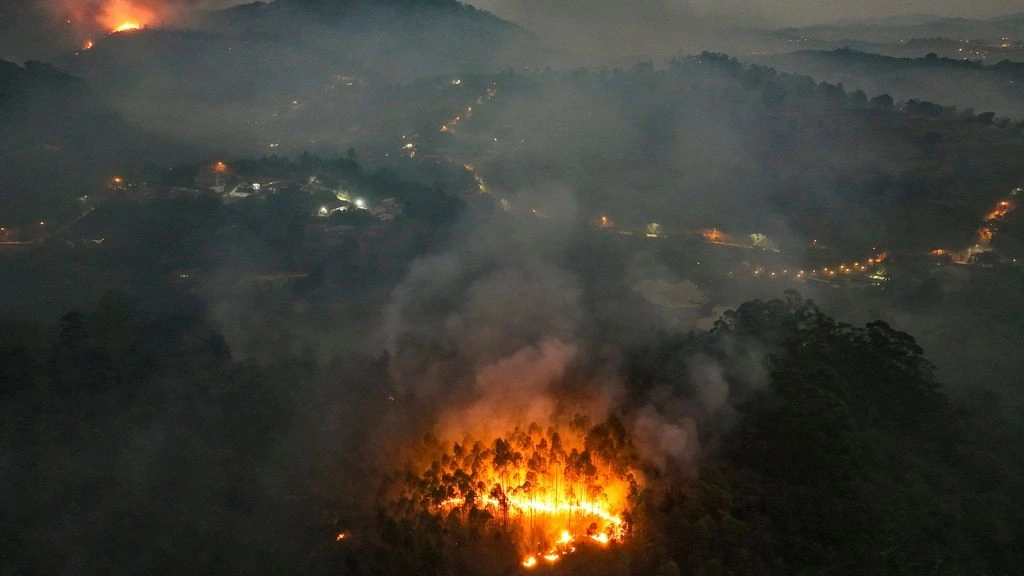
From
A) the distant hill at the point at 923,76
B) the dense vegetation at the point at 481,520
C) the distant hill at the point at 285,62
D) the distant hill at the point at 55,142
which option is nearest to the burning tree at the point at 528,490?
the dense vegetation at the point at 481,520

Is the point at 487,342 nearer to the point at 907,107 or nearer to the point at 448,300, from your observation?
the point at 448,300

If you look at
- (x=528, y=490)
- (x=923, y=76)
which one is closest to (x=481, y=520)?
(x=528, y=490)

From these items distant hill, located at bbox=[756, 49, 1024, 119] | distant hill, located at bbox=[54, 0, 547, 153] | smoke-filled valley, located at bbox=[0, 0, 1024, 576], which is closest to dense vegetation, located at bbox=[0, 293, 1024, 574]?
smoke-filled valley, located at bbox=[0, 0, 1024, 576]

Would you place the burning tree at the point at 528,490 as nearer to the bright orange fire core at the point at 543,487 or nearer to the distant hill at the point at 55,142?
the bright orange fire core at the point at 543,487

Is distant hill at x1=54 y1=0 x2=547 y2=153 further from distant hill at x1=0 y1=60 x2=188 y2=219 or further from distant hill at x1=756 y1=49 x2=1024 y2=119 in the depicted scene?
distant hill at x1=756 y1=49 x2=1024 y2=119

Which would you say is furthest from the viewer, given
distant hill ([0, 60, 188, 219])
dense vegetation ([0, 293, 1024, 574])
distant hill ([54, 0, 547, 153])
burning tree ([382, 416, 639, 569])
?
distant hill ([54, 0, 547, 153])
